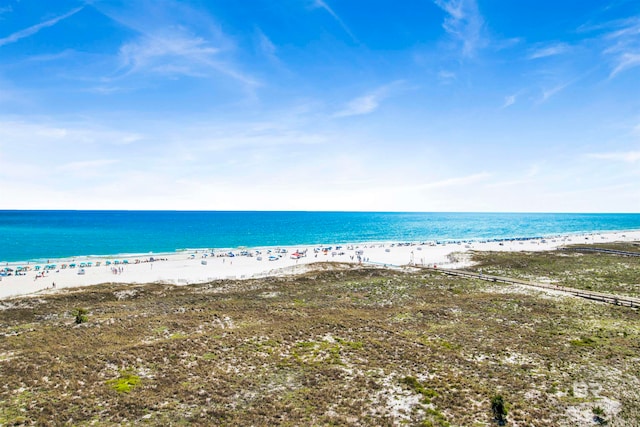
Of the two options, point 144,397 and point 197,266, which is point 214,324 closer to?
point 144,397

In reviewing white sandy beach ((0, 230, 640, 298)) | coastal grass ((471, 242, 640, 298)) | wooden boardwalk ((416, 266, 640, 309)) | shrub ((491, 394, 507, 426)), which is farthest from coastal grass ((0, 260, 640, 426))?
white sandy beach ((0, 230, 640, 298))

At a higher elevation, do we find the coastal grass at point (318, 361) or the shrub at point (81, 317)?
the shrub at point (81, 317)

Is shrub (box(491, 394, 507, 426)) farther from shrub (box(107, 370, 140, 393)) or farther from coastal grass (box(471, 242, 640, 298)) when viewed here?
coastal grass (box(471, 242, 640, 298))

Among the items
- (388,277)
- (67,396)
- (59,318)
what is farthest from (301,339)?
(388,277)

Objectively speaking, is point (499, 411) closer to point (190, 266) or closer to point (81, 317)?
point (81, 317)

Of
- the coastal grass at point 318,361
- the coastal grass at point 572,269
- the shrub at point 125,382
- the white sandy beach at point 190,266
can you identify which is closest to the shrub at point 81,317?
the coastal grass at point 318,361

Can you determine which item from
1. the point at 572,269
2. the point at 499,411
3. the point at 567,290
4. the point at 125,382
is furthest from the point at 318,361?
the point at 572,269

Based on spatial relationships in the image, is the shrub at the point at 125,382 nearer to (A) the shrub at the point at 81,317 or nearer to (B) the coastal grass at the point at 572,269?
(A) the shrub at the point at 81,317
